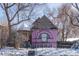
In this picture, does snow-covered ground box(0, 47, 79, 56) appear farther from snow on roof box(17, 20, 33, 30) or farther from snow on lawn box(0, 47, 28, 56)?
snow on roof box(17, 20, 33, 30)

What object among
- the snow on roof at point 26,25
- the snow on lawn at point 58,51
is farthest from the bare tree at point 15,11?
the snow on lawn at point 58,51

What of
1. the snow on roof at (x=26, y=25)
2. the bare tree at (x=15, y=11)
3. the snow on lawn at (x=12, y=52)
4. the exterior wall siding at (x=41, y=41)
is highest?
the bare tree at (x=15, y=11)

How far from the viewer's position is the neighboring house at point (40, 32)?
4.45ft

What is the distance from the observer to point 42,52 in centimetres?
136

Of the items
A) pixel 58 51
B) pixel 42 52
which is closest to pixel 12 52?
pixel 42 52

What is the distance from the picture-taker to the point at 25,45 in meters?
1.37

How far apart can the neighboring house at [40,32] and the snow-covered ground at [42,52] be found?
0.12 ft

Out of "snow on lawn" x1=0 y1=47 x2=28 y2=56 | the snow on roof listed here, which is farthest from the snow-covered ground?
the snow on roof

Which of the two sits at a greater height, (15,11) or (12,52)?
(15,11)

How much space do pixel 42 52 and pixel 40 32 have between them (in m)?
0.14

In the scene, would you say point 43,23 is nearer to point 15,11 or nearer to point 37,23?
point 37,23

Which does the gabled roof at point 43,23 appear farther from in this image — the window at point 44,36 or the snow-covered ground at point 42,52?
the snow-covered ground at point 42,52

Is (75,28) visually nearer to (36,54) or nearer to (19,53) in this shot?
(36,54)

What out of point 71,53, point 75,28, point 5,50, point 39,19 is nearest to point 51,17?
point 39,19
